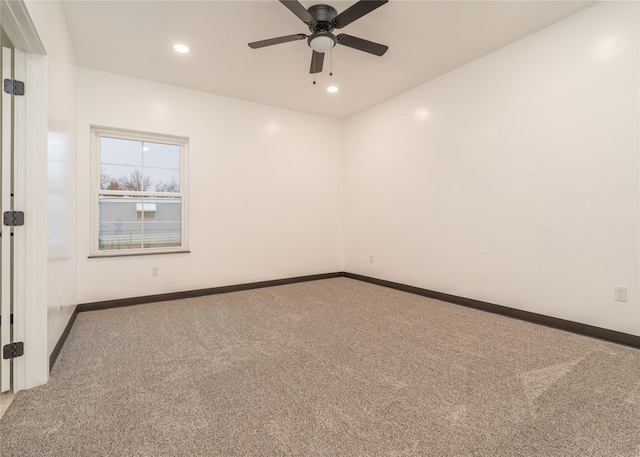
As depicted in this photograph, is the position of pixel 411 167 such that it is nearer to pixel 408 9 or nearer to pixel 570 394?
pixel 408 9

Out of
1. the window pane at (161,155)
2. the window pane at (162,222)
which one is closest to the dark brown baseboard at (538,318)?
the window pane at (162,222)

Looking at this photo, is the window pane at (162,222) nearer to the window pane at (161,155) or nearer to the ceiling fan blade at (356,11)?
the window pane at (161,155)

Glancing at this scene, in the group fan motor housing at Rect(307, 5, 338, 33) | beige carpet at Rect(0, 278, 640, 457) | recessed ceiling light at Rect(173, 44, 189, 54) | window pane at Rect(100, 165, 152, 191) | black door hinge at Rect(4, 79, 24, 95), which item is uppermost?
recessed ceiling light at Rect(173, 44, 189, 54)

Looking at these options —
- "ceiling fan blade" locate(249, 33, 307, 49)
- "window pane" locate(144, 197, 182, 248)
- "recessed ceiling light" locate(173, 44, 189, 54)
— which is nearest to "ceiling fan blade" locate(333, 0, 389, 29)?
"ceiling fan blade" locate(249, 33, 307, 49)

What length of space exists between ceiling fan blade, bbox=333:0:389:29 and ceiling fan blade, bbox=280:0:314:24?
219 mm

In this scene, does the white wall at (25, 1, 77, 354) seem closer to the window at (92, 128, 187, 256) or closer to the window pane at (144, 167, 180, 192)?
the window at (92, 128, 187, 256)

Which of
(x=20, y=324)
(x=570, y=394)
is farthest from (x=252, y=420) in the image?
(x=570, y=394)

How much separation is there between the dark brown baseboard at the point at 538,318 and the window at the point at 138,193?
3286mm

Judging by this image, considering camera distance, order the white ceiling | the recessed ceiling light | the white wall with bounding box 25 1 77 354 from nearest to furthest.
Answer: the white wall with bounding box 25 1 77 354, the white ceiling, the recessed ceiling light

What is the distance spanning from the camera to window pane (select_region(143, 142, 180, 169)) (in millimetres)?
4043

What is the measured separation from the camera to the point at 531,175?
3.09m

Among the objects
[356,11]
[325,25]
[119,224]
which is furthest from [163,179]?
[356,11]

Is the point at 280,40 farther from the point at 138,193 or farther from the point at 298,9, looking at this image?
the point at 138,193

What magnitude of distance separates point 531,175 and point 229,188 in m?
3.62
